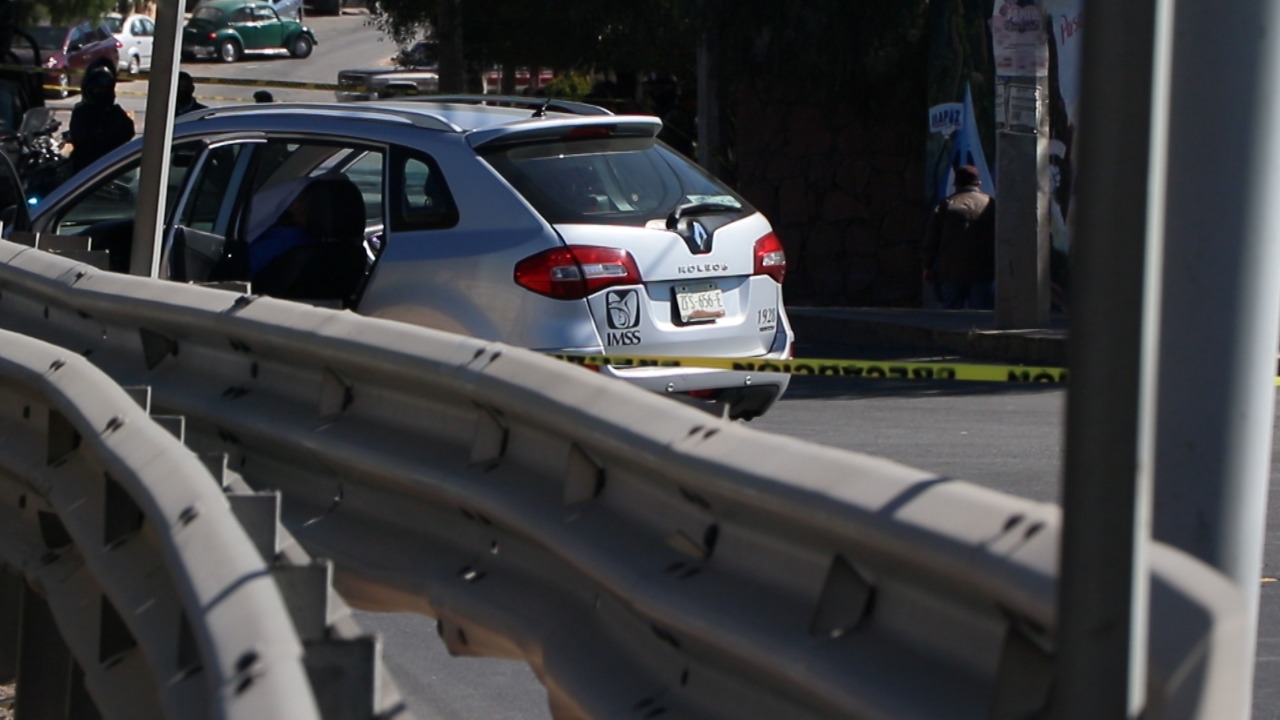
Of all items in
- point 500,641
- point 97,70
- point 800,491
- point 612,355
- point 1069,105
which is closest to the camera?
point 800,491

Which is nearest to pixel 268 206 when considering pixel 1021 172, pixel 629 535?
pixel 629 535

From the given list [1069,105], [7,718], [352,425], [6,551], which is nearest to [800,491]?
[352,425]

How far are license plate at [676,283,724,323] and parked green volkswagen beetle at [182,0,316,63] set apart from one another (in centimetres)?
4465

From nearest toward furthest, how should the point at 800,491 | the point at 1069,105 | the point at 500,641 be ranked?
the point at 800,491, the point at 500,641, the point at 1069,105

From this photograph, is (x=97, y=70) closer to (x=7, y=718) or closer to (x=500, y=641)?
(x=7, y=718)

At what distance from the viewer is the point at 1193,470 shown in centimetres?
250

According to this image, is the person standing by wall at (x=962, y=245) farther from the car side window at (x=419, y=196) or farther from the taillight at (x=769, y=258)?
the car side window at (x=419, y=196)

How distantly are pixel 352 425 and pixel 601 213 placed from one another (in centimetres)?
333

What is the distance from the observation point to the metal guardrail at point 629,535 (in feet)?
7.84

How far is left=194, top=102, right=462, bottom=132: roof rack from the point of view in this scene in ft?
26.6

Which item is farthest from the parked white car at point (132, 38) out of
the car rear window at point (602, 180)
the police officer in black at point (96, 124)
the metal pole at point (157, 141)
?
the metal pole at point (157, 141)

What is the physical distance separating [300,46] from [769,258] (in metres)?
45.4

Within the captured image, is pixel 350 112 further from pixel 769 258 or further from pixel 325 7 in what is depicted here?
pixel 325 7

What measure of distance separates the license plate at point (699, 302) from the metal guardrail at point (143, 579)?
3.12 meters
